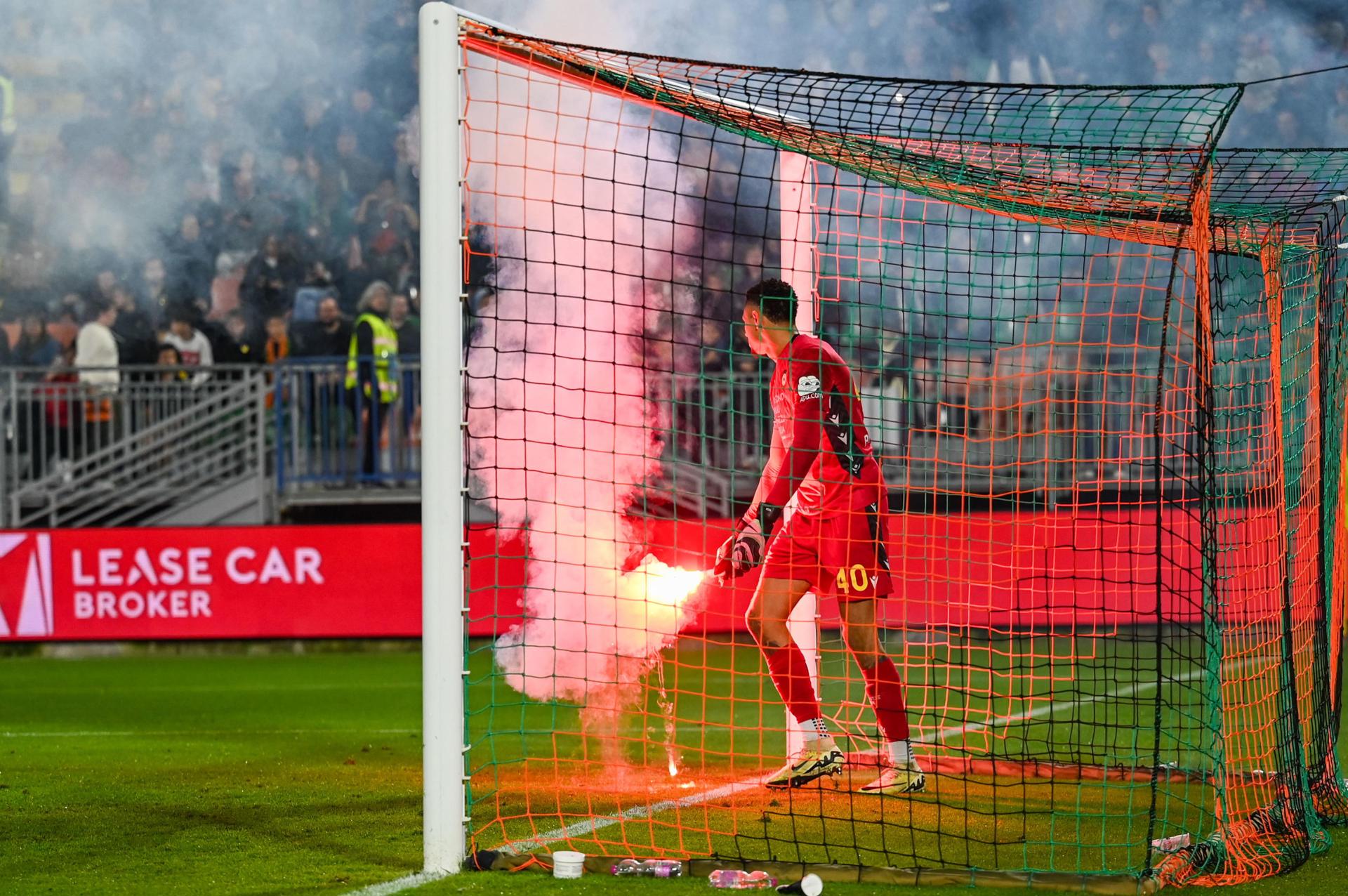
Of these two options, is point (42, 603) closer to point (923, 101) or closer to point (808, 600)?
point (808, 600)

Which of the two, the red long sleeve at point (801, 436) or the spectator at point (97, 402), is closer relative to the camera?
the red long sleeve at point (801, 436)

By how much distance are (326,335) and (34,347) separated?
133 inches

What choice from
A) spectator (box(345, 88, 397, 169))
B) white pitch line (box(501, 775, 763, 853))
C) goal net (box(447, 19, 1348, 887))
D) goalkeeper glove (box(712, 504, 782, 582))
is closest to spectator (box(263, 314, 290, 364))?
spectator (box(345, 88, 397, 169))

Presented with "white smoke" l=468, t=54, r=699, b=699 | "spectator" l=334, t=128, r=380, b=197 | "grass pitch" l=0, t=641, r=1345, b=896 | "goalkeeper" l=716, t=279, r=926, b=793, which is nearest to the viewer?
"grass pitch" l=0, t=641, r=1345, b=896

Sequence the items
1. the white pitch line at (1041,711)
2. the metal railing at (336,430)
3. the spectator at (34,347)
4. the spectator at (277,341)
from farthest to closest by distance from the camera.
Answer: the spectator at (34,347) < the spectator at (277,341) < the metal railing at (336,430) < the white pitch line at (1041,711)

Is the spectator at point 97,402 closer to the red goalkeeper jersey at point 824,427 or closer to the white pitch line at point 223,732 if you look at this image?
the white pitch line at point 223,732

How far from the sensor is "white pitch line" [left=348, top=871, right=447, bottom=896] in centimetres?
416

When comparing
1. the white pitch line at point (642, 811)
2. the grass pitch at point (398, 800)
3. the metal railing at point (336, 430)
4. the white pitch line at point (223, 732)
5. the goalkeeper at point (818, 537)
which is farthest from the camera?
the metal railing at point (336, 430)

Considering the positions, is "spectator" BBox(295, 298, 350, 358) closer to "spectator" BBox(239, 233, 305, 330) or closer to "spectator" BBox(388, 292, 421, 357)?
"spectator" BBox(388, 292, 421, 357)

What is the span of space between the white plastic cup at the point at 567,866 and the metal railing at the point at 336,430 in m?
8.93

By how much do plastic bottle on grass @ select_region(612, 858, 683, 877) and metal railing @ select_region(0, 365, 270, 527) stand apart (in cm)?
919

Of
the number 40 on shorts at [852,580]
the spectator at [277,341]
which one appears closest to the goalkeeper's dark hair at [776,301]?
the number 40 on shorts at [852,580]

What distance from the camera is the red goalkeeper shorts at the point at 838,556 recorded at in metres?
5.77

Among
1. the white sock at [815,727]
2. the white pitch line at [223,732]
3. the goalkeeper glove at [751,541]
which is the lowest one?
the white pitch line at [223,732]
